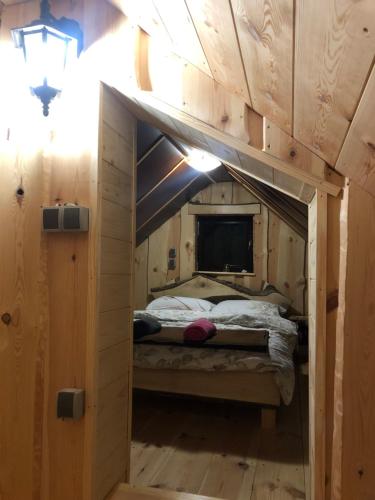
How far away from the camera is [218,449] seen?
228 centimetres

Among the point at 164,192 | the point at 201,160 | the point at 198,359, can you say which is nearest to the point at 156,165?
the point at 201,160

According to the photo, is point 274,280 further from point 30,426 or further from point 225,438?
point 30,426

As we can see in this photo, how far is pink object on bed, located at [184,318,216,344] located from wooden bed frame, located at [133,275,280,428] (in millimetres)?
271

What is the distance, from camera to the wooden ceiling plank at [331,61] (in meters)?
0.63

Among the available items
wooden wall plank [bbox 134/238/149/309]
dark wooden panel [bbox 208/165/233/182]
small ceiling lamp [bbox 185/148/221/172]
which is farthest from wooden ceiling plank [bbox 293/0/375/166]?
wooden wall plank [bbox 134/238/149/309]

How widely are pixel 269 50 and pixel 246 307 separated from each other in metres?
3.32

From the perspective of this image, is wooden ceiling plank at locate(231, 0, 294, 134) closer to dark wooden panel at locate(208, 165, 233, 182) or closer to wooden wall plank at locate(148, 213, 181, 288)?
dark wooden panel at locate(208, 165, 233, 182)

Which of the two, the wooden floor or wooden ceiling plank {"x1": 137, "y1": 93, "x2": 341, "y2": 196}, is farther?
the wooden floor

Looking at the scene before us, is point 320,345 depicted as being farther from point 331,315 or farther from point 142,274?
point 142,274

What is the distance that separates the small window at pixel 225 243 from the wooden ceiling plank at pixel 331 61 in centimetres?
386

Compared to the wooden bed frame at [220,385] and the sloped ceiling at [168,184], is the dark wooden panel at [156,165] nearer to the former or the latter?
the sloped ceiling at [168,184]

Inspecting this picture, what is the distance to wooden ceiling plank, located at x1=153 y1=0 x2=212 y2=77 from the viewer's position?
3.52 feet

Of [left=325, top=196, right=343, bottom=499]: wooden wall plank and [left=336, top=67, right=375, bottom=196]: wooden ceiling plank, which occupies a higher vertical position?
[left=336, top=67, right=375, bottom=196]: wooden ceiling plank

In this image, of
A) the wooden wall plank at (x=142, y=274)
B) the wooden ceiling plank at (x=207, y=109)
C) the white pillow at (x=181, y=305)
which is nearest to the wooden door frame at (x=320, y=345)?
the wooden ceiling plank at (x=207, y=109)
